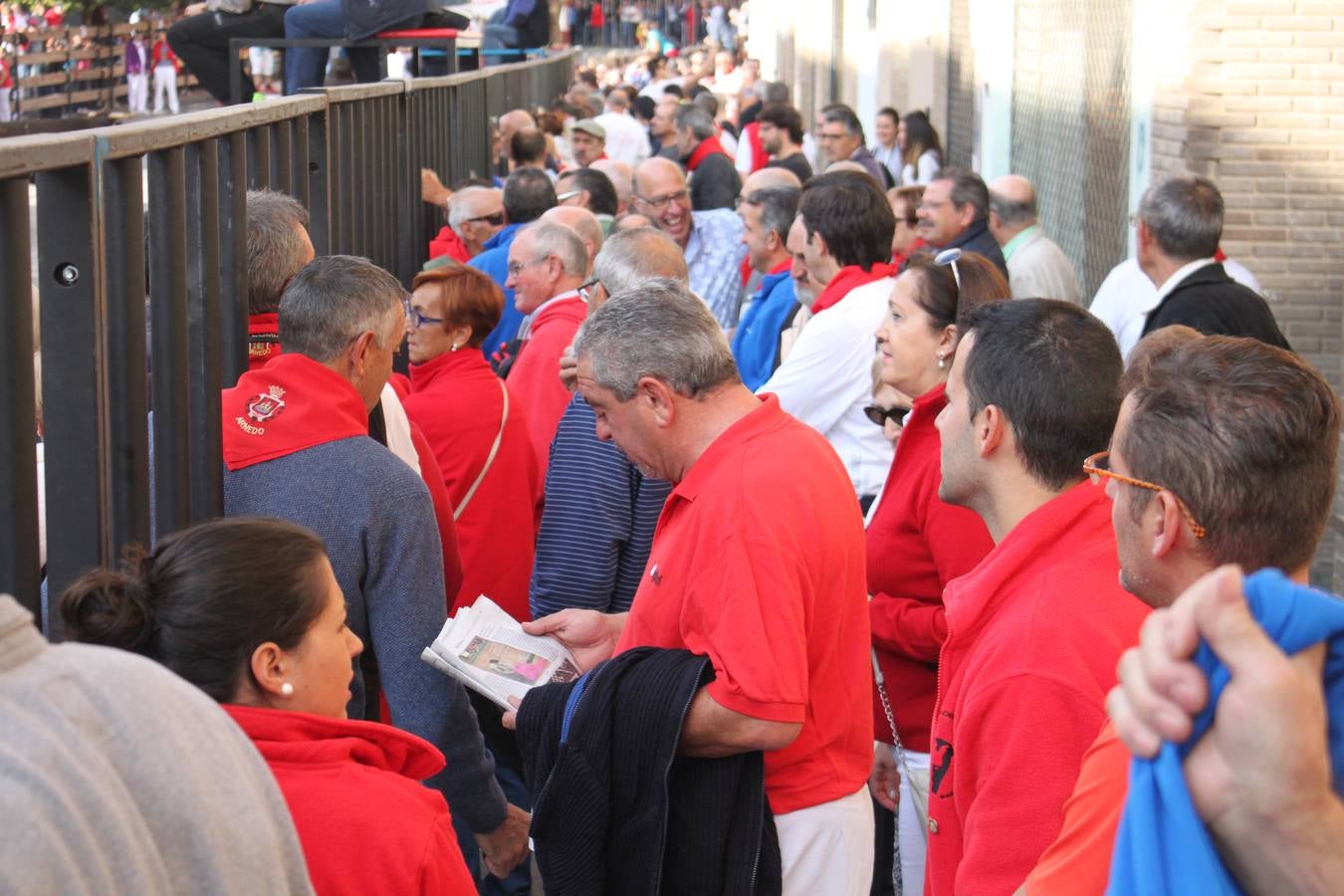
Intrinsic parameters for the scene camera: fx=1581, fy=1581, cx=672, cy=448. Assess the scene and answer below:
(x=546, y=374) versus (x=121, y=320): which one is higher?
(x=121, y=320)

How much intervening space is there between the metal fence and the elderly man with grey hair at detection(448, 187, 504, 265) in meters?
3.61

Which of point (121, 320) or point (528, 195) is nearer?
point (121, 320)

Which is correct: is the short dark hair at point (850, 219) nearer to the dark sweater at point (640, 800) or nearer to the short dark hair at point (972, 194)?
the short dark hair at point (972, 194)

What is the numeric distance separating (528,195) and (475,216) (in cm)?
30

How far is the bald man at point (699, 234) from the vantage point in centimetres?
870

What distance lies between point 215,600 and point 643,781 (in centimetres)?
103

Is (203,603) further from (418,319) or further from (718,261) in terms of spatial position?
(718,261)

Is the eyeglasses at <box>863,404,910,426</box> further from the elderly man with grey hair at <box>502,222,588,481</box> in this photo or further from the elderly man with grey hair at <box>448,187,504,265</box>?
the elderly man with grey hair at <box>448,187,504,265</box>

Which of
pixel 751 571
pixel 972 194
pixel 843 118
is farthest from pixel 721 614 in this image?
pixel 843 118

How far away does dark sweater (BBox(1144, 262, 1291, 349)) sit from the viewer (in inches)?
234

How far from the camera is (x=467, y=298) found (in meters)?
4.94

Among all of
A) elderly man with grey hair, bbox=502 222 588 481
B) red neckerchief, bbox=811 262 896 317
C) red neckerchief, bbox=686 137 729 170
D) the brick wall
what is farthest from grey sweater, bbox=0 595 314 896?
red neckerchief, bbox=686 137 729 170

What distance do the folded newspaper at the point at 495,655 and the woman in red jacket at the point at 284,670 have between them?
3.04 feet

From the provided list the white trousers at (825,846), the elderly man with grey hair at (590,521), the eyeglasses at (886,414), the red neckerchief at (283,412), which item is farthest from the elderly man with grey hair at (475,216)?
the white trousers at (825,846)
